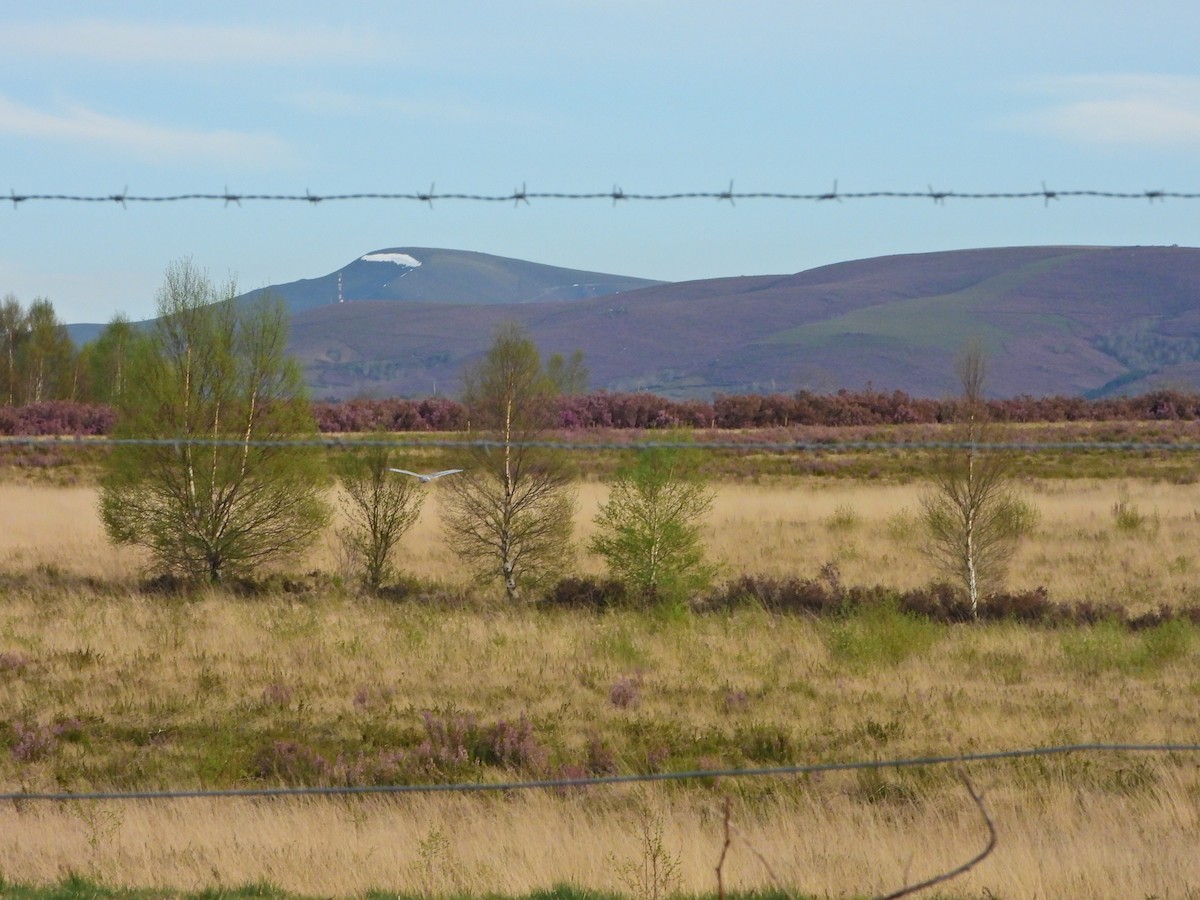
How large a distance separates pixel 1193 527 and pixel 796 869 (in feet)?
73.4

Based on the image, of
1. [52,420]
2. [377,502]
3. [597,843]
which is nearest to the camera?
[597,843]

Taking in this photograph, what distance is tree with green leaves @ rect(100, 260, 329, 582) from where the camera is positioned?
738 inches

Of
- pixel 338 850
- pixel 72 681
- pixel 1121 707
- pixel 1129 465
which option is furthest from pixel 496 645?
pixel 1129 465

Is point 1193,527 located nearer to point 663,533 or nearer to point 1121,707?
point 663,533

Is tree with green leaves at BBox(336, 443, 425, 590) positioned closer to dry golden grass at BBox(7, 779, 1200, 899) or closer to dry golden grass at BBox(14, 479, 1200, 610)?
dry golden grass at BBox(14, 479, 1200, 610)

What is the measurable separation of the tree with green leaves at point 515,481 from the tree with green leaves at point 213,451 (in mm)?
2607

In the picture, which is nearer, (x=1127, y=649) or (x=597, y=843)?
(x=597, y=843)

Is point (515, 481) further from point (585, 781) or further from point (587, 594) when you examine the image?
point (585, 781)

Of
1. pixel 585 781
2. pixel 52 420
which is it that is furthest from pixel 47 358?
pixel 585 781

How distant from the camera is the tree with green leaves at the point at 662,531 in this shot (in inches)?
720

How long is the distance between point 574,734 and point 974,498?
26.1 feet

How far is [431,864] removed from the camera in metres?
6.51

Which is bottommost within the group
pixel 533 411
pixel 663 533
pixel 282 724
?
pixel 282 724

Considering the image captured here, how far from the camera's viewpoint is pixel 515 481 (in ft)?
61.8
